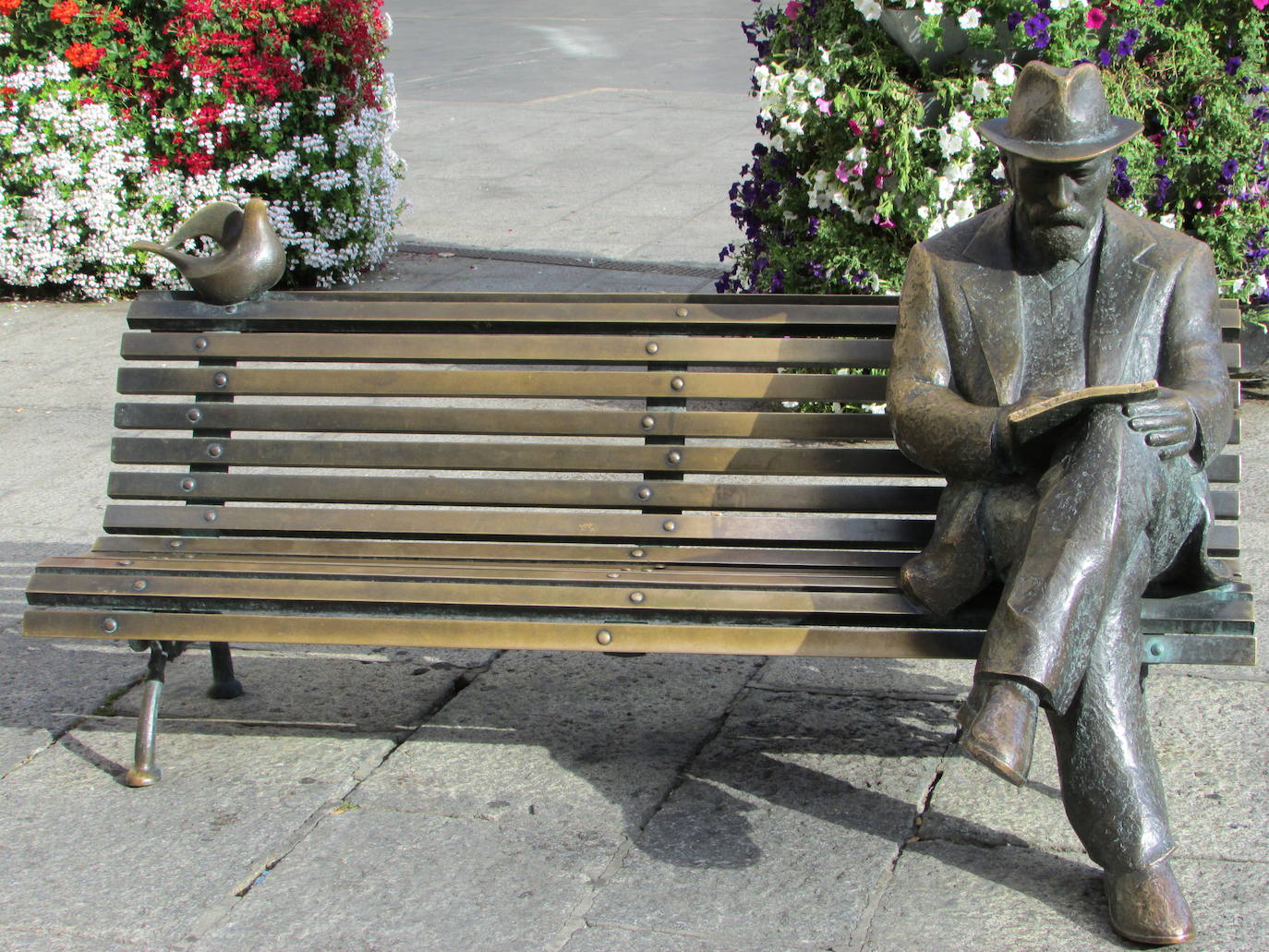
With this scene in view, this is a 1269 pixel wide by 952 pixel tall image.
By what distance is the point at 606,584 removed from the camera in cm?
362

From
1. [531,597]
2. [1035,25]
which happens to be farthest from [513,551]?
[1035,25]

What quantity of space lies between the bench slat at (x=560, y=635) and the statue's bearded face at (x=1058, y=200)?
2.92 feet

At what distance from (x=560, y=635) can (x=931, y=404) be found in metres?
0.98

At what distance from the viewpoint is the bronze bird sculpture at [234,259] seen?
420 cm

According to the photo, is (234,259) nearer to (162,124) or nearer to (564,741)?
(564,741)

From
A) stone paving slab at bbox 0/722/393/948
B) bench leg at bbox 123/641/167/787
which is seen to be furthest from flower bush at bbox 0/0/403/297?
bench leg at bbox 123/641/167/787

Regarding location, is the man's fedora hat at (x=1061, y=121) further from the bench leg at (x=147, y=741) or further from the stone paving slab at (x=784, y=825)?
the bench leg at (x=147, y=741)

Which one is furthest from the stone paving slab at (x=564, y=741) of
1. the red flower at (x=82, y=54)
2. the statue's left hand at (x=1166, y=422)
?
the red flower at (x=82, y=54)

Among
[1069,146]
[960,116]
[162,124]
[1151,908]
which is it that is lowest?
[1151,908]

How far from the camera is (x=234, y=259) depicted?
4.22m

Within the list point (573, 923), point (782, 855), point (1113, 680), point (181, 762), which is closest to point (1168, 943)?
point (1113, 680)

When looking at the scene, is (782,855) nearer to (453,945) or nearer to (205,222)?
(453,945)

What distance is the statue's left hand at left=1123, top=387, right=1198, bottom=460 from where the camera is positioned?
319cm

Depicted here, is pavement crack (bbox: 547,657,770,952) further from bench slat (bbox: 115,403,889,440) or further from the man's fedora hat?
the man's fedora hat
